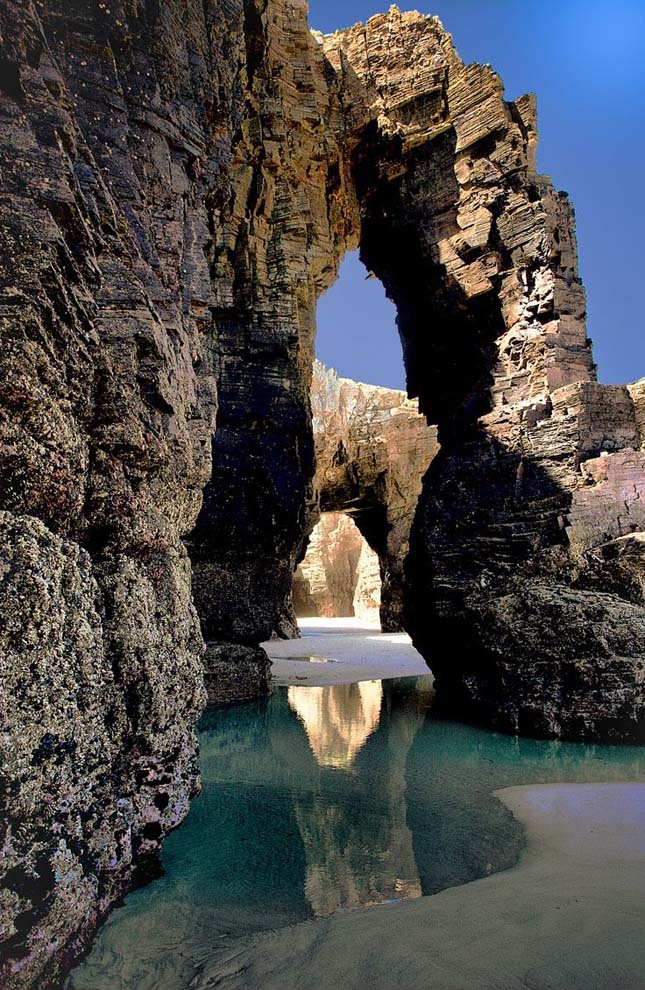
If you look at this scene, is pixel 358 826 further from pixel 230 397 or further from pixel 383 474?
pixel 383 474

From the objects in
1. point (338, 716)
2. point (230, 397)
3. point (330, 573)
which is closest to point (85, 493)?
point (338, 716)

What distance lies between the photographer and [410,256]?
13.5 m

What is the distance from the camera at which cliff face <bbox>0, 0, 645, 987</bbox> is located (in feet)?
8.92

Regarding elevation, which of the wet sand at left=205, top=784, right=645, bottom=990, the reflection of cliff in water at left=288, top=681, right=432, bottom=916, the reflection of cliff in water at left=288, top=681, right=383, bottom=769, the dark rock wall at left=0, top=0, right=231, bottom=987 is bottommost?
the reflection of cliff in water at left=288, top=681, right=383, bottom=769

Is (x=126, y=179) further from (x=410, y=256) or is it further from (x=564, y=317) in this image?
(x=410, y=256)

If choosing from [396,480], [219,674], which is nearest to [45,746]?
[219,674]

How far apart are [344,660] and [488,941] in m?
14.2

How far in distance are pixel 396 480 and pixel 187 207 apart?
68.1ft

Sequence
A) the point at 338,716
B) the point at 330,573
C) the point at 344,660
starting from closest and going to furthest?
1. the point at 338,716
2. the point at 344,660
3. the point at 330,573

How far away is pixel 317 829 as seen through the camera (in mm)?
4543

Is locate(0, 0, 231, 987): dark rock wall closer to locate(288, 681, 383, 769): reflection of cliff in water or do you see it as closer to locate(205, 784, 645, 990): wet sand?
locate(205, 784, 645, 990): wet sand

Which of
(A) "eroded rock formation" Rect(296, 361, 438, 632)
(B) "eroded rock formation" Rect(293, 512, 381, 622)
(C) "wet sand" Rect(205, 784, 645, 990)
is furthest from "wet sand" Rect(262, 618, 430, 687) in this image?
(B) "eroded rock formation" Rect(293, 512, 381, 622)

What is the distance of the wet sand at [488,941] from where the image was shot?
2.46 meters

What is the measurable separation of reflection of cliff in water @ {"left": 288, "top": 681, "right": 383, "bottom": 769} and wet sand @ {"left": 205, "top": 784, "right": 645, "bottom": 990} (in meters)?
3.21
